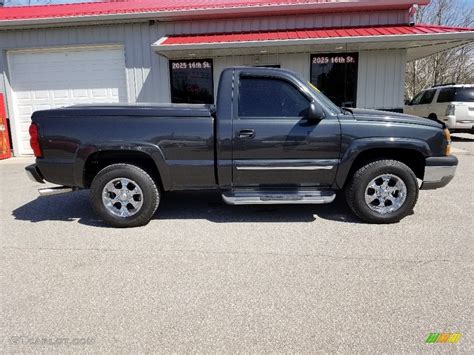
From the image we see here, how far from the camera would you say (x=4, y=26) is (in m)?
10.5

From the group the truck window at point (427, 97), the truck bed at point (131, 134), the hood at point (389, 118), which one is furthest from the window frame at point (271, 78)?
the truck window at point (427, 97)

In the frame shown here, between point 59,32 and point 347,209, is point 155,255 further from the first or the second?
point 59,32

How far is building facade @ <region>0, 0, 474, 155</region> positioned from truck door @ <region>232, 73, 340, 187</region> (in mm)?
5357

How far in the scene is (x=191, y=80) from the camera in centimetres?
1098

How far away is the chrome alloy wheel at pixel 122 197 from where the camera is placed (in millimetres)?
4641

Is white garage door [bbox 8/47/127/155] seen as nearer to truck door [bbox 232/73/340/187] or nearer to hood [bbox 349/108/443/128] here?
truck door [bbox 232/73/340/187]

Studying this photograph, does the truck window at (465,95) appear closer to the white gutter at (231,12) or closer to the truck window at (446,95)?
the truck window at (446,95)

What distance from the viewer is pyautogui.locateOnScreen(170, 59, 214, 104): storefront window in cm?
1088

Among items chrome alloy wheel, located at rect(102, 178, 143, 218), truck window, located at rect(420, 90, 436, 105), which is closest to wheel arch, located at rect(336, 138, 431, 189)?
chrome alloy wheel, located at rect(102, 178, 143, 218)

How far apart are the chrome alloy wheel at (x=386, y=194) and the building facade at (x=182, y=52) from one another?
228 inches

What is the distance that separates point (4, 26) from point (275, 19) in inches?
308

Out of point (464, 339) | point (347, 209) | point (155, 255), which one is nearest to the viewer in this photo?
point (464, 339)

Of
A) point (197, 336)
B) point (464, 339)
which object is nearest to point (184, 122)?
point (197, 336)

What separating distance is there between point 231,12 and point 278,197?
736 cm
